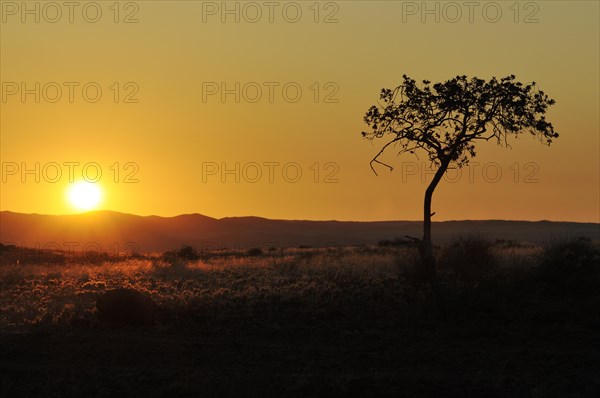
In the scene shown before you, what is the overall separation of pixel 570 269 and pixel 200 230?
168400mm

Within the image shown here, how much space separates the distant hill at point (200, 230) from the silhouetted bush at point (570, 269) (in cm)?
12504

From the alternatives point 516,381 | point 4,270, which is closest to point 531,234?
point 4,270

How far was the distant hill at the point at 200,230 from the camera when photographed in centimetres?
15525

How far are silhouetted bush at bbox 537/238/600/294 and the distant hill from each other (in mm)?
125038

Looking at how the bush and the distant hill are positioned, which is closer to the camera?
the bush

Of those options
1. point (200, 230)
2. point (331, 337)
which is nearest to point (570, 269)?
point (331, 337)

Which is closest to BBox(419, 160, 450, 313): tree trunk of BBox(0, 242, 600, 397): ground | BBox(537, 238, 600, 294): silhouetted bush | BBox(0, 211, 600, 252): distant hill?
BBox(0, 242, 600, 397): ground

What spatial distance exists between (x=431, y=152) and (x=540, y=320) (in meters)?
5.74

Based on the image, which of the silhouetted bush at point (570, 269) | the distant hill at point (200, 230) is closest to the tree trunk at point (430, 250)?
the silhouetted bush at point (570, 269)

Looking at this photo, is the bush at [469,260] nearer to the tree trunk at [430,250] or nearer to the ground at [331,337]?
the ground at [331,337]

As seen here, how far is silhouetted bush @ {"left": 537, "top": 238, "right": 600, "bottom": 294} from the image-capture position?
876 inches

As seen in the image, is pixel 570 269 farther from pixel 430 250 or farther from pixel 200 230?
pixel 200 230

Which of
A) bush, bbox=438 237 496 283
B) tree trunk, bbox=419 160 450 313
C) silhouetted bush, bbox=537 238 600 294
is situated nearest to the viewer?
tree trunk, bbox=419 160 450 313

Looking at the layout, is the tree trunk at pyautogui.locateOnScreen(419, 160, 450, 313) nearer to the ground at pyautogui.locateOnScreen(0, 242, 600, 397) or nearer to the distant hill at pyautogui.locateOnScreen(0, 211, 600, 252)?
the ground at pyautogui.locateOnScreen(0, 242, 600, 397)
